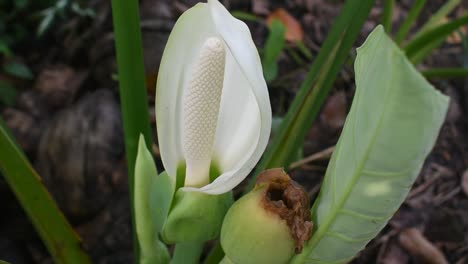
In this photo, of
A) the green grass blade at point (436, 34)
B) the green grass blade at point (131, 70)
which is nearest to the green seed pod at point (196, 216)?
the green grass blade at point (131, 70)

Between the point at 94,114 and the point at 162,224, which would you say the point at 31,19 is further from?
the point at 162,224

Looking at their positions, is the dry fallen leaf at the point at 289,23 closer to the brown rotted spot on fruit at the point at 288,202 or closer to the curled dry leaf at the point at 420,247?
the curled dry leaf at the point at 420,247

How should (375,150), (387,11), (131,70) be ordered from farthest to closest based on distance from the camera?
(387,11)
(131,70)
(375,150)

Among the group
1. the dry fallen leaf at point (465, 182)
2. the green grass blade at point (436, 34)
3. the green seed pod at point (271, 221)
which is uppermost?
the green seed pod at point (271, 221)

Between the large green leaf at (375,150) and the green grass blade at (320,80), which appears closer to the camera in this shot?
the large green leaf at (375,150)

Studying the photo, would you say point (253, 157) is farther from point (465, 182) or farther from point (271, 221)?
point (465, 182)

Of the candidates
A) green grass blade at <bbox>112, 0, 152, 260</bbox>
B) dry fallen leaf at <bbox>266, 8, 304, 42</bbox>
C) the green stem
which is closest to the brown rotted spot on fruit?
the green stem

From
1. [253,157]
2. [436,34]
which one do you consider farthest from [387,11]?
[253,157]
